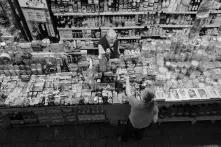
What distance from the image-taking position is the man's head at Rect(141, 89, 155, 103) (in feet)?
10.7

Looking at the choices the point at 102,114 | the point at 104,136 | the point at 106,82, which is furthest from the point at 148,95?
the point at 104,136

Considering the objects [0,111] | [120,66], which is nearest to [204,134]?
[120,66]

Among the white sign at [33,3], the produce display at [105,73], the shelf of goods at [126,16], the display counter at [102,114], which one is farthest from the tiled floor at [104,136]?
the white sign at [33,3]

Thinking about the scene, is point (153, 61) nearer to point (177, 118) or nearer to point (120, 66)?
point (120, 66)

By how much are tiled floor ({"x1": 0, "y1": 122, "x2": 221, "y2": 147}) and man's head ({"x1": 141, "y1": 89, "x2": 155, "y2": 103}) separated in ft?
5.94

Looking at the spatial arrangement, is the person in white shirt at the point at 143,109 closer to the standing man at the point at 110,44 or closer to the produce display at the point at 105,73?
the produce display at the point at 105,73

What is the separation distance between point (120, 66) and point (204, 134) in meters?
2.33

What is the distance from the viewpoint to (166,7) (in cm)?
547

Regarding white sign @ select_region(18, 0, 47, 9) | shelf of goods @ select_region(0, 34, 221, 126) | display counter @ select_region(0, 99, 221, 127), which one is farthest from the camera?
white sign @ select_region(18, 0, 47, 9)

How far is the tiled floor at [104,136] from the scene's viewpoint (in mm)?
4820

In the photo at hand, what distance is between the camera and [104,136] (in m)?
4.93

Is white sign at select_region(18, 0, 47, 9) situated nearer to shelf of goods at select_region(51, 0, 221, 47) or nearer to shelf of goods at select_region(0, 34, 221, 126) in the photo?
shelf of goods at select_region(51, 0, 221, 47)

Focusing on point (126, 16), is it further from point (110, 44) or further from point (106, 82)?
point (106, 82)

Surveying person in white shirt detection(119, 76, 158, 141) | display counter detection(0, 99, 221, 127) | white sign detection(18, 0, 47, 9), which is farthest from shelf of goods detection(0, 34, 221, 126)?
white sign detection(18, 0, 47, 9)
